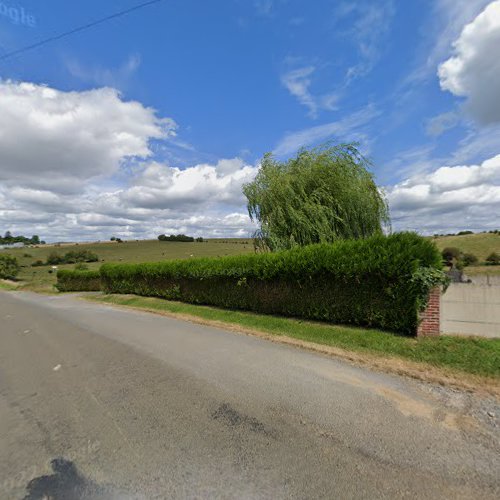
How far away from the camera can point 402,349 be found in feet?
20.2

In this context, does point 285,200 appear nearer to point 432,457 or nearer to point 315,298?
point 315,298

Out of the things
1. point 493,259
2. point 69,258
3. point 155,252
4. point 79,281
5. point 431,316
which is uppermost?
point 155,252

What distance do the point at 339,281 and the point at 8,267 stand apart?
61057mm

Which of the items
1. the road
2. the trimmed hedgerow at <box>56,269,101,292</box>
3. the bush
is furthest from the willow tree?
the bush

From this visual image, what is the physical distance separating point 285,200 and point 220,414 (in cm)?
1082

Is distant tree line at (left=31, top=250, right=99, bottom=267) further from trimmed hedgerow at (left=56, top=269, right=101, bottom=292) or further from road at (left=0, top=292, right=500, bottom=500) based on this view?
road at (left=0, top=292, right=500, bottom=500)

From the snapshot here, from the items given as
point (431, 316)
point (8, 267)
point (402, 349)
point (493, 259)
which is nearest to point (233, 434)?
point (402, 349)

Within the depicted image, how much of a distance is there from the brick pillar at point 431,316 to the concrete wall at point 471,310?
15 cm

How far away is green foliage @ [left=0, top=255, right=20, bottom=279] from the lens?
51000mm

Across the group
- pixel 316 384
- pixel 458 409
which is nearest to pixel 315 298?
pixel 316 384

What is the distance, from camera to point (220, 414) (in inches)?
149

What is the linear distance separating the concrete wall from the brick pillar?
0.48 ft

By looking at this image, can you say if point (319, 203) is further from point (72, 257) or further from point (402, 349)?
point (72, 257)

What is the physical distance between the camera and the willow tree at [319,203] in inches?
495
